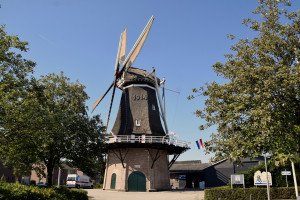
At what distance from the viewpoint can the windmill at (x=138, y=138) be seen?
29.3 metres

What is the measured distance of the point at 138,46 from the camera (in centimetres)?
3431

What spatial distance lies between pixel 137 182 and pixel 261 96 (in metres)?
22.0

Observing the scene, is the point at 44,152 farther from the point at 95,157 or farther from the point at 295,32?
the point at 295,32

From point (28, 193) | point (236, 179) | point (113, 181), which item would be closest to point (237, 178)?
point (236, 179)

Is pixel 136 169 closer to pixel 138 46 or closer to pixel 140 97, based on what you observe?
pixel 140 97

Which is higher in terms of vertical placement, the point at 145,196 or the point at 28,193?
the point at 28,193

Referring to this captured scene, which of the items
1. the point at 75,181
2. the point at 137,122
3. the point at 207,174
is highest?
the point at 137,122

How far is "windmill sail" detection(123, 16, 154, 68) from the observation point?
110 feet

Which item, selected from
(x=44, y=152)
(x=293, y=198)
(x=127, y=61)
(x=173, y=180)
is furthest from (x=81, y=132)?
(x=173, y=180)

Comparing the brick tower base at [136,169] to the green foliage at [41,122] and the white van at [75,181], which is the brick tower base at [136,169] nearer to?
the green foliage at [41,122]

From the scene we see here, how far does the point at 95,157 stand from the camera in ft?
81.4

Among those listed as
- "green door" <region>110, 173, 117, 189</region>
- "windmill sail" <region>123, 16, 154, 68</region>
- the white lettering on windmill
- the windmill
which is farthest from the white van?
"windmill sail" <region>123, 16, 154, 68</region>

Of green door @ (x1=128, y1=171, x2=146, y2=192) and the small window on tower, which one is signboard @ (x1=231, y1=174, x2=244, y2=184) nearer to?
green door @ (x1=128, y1=171, x2=146, y2=192)

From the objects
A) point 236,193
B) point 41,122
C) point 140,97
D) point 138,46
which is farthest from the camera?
point 138,46
